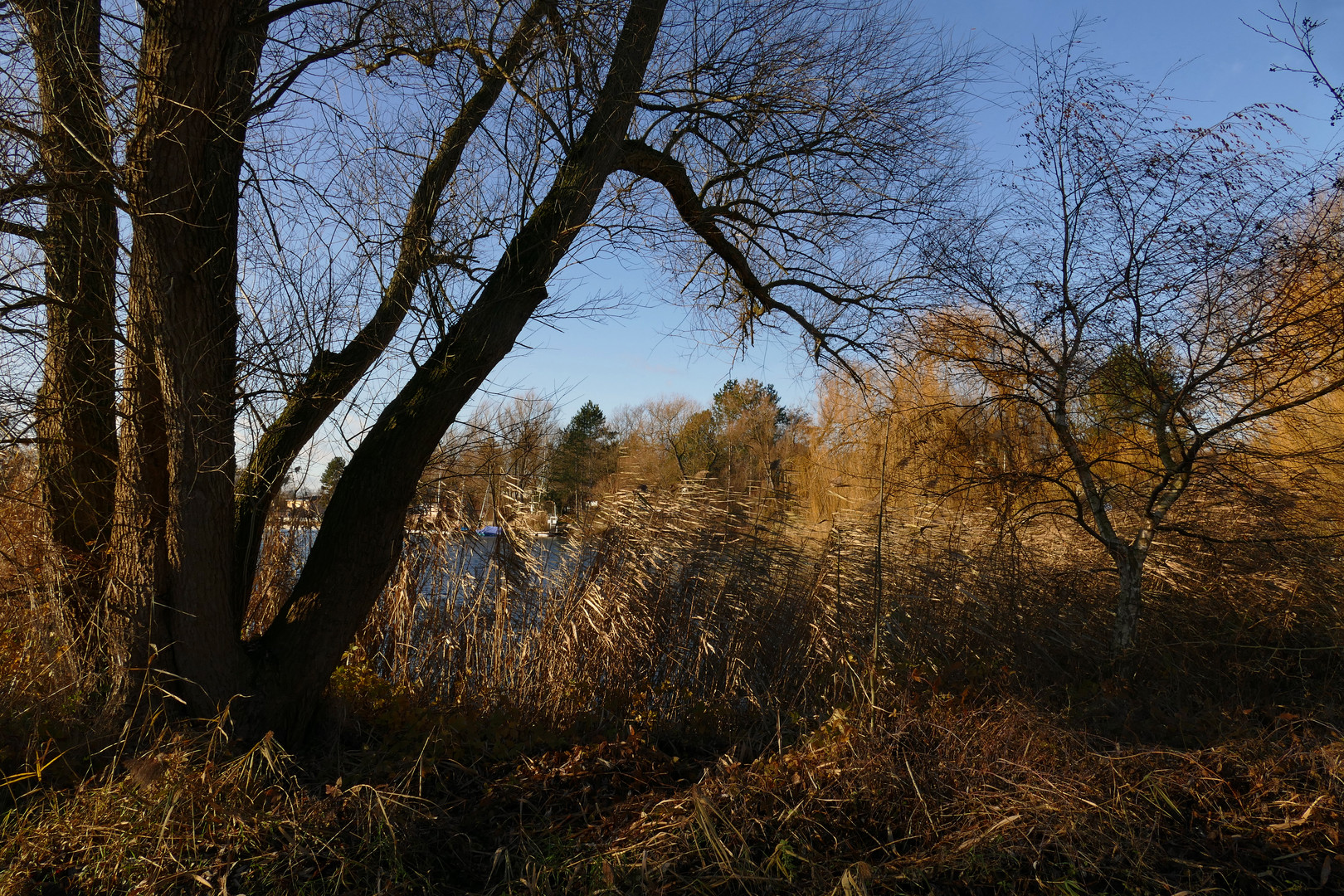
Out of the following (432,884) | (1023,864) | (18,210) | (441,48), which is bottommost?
(432,884)

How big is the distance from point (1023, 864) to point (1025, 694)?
2.40m

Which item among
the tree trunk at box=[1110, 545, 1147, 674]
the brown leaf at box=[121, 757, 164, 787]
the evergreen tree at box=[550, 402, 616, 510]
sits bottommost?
the brown leaf at box=[121, 757, 164, 787]

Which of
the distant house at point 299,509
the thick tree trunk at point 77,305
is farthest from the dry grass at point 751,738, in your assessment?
the thick tree trunk at point 77,305

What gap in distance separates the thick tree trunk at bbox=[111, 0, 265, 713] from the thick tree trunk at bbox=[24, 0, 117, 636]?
20 cm

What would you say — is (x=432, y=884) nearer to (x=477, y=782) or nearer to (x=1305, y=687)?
(x=477, y=782)

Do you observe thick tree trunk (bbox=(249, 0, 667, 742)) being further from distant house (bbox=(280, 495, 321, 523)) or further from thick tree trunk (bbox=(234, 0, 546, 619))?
distant house (bbox=(280, 495, 321, 523))

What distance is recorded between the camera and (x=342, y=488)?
179 inches

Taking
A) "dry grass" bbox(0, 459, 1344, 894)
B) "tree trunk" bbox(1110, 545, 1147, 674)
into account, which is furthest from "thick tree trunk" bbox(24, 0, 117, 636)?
"tree trunk" bbox(1110, 545, 1147, 674)

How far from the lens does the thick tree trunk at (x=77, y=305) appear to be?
3.79 m

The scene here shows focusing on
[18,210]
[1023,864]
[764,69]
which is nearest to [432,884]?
[1023,864]

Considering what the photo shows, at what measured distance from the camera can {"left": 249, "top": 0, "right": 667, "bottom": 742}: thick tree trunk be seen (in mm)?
4484

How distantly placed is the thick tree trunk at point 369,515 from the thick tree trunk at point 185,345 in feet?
0.93

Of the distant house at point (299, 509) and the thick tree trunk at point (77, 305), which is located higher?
the thick tree trunk at point (77, 305)

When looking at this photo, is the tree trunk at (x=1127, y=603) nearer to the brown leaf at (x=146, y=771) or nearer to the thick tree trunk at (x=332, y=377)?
the thick tree trunk at (x=332, y=377)
